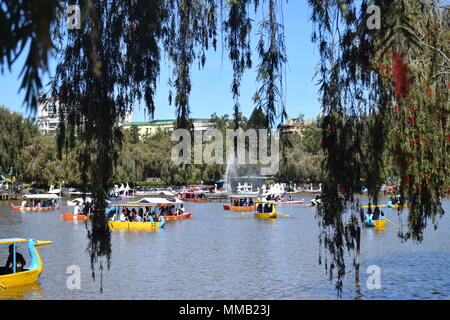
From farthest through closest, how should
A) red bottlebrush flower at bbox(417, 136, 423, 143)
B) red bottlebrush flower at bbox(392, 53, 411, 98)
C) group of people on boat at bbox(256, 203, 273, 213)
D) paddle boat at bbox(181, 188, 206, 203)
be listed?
paddle boat at bbox(181, 188, 206, 203) < group of people on boat at bbox(256, 203, 273, 213) < red bottlebrush flower at bbox(417, 136, 423, 143) < red bottlebrush flower at bbox(392, 53, 411, 98)

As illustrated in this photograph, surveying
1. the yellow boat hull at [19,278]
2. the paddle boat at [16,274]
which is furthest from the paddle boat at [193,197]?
the yellow boat hull at [19,278]

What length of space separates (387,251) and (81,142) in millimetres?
24648

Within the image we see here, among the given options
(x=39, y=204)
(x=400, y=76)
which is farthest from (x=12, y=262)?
(x=39, y=204)

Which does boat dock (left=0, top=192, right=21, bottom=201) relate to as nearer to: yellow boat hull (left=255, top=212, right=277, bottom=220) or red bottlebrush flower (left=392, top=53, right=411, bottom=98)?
yellow boat hull (left=255, top=212, right=277, bottom=220)

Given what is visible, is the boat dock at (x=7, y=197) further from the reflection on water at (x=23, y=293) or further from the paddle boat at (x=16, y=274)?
the reflection on water at (x=23, y=293)

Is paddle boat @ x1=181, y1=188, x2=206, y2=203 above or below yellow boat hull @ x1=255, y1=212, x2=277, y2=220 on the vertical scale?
above

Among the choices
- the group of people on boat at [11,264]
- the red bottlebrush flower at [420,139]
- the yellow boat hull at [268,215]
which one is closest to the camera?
the red bottlebrush flower at [420,139]

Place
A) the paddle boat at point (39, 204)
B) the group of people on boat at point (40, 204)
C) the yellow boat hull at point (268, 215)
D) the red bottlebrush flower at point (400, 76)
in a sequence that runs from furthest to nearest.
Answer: the group of people on boat at point (40, 204), the paddle boat at point (39, 204), the yellow boat hull at point (268, 215), the red bottlebrush flower at point (400, 76)

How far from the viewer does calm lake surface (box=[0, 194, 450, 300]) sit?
61.4ft

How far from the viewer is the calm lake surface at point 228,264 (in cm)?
1870

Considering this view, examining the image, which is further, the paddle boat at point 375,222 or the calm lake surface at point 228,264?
the paddle boat at point 375,222

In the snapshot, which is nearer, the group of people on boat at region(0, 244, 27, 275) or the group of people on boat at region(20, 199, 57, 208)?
the group of people on boat at region(0, 244, 27, 275)

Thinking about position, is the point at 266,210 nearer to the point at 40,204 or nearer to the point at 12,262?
the point at 40,204

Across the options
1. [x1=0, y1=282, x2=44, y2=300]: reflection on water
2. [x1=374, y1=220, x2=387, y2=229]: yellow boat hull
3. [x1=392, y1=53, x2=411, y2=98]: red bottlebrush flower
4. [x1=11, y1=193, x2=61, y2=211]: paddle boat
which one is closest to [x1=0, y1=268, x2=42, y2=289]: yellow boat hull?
[x1=0, y1=282, x2=44, y2=300]: reflection on water
